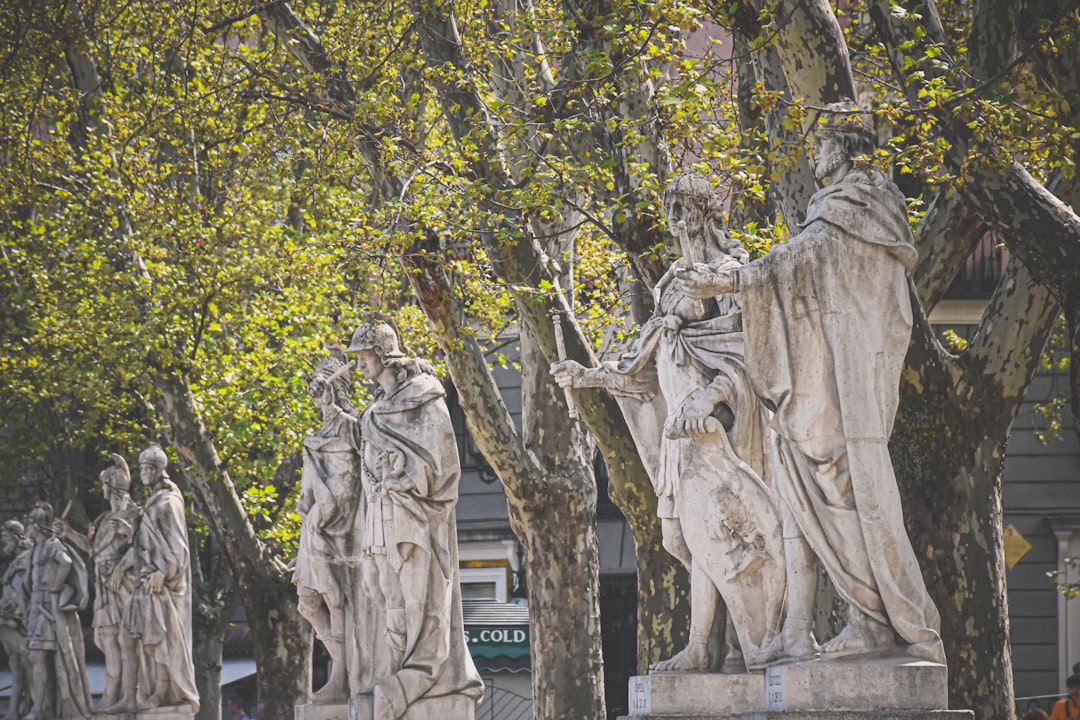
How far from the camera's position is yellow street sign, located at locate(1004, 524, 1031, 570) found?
28.5 m

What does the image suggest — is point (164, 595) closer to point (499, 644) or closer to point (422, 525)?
point (499, 644)

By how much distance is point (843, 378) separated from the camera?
29.5 ft

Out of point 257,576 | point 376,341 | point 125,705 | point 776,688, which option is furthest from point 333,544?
point 257,576

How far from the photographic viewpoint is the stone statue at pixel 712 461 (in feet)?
33.1

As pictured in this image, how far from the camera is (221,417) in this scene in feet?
77.1

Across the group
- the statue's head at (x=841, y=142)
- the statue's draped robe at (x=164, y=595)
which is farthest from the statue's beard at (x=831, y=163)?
the statue's draped robe at (x=164, y=595)

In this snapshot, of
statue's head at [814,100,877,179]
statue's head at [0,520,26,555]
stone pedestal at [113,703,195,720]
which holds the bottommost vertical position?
stone pedestal at [113,703,195,720]

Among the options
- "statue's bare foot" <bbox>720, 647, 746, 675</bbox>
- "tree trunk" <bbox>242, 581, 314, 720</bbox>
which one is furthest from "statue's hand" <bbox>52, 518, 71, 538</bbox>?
"statue's bare foot" <bbox>720, 647, 746, 675</bbox>

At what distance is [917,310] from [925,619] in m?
4.55

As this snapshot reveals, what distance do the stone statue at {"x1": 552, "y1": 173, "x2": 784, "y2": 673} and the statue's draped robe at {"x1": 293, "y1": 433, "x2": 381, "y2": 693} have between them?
413 cm

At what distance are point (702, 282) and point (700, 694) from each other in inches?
89.3

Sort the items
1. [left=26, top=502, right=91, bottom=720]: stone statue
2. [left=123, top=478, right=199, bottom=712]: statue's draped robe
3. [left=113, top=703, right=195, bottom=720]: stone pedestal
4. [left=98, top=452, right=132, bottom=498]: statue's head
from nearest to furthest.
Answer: [left=113, top=703, right=195, bottom=720]: stone pedestal < [left=123, top=478, right=199, bottom=712]: statue's draped robe < [left=98, top=452, right=132, bottom=498]: statue's head < [left=26, top=502, right=91, bottom=720]: stone statue

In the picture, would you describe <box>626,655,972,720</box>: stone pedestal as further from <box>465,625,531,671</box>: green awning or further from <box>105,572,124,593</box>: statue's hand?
<box>465,625,531,671</box>: green awning

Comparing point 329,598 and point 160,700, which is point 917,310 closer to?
point 329,598
